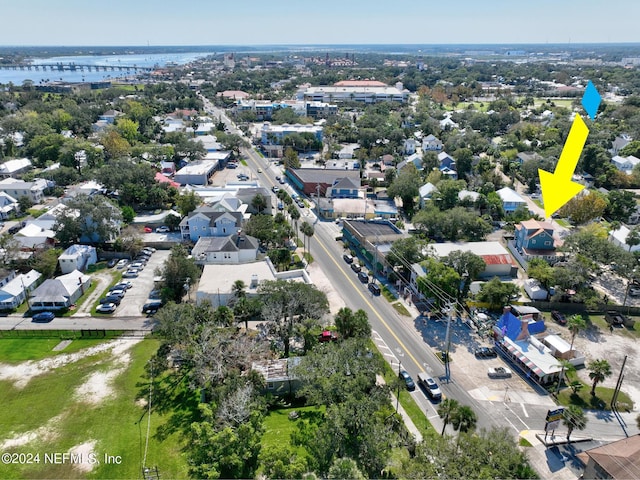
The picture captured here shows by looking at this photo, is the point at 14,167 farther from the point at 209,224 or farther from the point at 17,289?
the point at 209,224

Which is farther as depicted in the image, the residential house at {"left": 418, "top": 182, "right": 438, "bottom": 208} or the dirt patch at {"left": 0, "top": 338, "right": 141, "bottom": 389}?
the residential house at {"left": 418, "top": 182, "right": 438, "bottom": 208}

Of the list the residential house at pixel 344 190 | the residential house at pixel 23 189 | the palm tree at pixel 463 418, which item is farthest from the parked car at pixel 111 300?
the residential house at pixel 344 190

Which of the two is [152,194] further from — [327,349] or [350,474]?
[350,474]

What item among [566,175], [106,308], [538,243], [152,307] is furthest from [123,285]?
[538,243]

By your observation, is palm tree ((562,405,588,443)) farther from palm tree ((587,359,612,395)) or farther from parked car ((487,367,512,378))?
parked car ((487,367,512,378))

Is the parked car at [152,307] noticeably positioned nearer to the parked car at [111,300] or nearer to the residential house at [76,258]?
the parked car at [111,300]

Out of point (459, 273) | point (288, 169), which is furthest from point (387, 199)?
point (459, 273)

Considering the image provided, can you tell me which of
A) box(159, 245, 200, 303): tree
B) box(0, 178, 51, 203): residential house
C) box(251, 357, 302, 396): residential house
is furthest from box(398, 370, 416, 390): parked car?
box(0, 178, 51, 203): residential house
